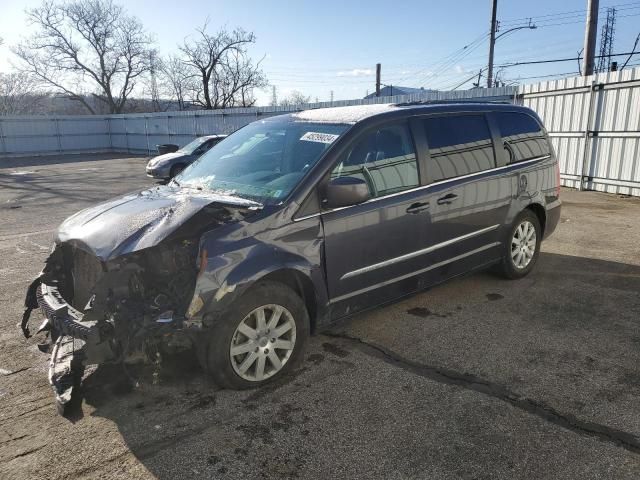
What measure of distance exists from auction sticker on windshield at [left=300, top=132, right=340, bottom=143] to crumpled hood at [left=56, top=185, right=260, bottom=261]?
780 millimetres

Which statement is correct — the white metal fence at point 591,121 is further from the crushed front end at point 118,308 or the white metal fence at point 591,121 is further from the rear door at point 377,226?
the crushed front end at point 118,308

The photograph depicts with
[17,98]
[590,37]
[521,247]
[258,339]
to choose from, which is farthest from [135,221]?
[17,98]

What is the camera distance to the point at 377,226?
151 inches

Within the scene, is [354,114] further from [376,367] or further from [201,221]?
[376,367]

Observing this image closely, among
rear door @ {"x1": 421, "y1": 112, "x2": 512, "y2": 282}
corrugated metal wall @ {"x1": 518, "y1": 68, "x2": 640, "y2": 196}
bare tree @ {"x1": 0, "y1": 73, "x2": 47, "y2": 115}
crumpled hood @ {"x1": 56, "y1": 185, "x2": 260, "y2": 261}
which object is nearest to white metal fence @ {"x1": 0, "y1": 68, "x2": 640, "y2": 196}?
corrugated metal wall @ {"x1": 518, "y1": 68, "x2": 640, "y2": 196}

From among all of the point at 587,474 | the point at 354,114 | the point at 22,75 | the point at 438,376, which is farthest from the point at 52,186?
the point at 22,75

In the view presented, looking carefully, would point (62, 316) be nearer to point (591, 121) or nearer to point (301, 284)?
point (301, 284)

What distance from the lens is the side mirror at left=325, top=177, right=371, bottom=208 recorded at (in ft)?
11.3

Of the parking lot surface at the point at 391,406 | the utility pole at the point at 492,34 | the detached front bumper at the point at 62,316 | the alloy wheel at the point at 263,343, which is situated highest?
the utility pole at the point at 492,34

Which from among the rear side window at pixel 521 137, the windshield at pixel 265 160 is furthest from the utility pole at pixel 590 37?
the windshield at pixel 265 160

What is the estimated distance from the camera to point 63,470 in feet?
8.59

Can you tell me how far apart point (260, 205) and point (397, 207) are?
1.17 meters

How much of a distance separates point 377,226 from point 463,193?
116 cm

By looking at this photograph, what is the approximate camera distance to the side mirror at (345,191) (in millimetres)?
3443
